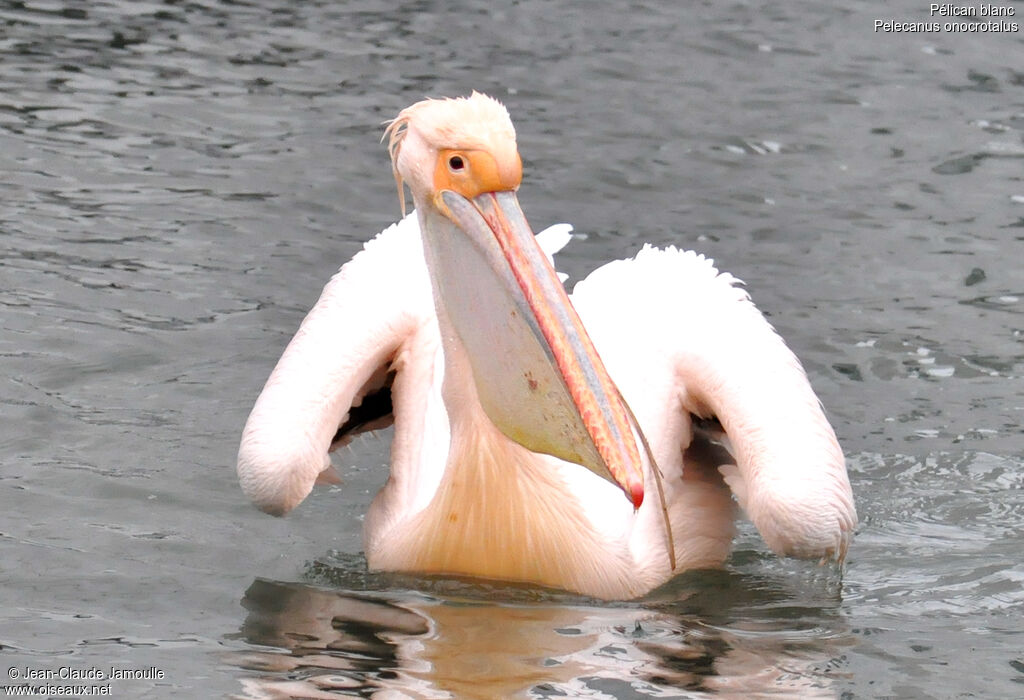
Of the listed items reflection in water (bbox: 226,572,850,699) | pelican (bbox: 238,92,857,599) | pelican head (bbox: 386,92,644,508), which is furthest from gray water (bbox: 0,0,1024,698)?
pelican head (bbox: 386,92,644,508)

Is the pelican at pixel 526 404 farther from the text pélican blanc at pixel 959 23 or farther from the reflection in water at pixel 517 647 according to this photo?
the text pélican blanc at pixel 959 23

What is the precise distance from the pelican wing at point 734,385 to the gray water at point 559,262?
1.09 ft

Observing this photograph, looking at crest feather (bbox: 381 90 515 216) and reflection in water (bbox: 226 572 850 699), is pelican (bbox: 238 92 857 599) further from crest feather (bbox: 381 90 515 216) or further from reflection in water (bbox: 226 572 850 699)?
reflection in water (bbox: 226 572 850 699)

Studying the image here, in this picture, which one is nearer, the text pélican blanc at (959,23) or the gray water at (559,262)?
the gray water at (559,262)

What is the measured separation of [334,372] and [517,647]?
107 cm

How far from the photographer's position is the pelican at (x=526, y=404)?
4141 millimetres

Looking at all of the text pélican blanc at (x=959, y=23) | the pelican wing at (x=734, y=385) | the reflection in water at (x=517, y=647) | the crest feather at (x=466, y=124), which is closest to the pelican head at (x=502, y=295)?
the crest feather at (x=466, y=124)


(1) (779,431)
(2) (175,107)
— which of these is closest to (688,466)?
(1) (779,431)

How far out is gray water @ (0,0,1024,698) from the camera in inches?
174

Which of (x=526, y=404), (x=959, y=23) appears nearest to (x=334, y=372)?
(x=526, y=404)

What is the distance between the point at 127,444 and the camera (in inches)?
231

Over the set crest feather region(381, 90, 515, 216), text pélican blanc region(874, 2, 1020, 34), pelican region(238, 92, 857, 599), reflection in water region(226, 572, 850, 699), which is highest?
text pélican blanc region(874, 2, 1020, 34)

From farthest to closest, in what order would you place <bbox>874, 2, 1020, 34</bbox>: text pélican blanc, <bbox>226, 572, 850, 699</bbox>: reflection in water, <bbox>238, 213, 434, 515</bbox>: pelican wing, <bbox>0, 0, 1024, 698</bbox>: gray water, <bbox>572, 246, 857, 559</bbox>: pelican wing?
<bbox>874, 2, 1020, 34</bbox>: text pélican blanc, <bbox>238, 213, 434, 515</bbox>: pelican wing, <bbox>572, 246, 857, 559</bbox>: pelican wing, <bbox>0, 0, 1024, 698</bbox>: gray water, <bbox>226, 572, 850, 699</bbox>: reflection in water

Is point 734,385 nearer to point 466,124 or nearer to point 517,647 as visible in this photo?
point 517,647
